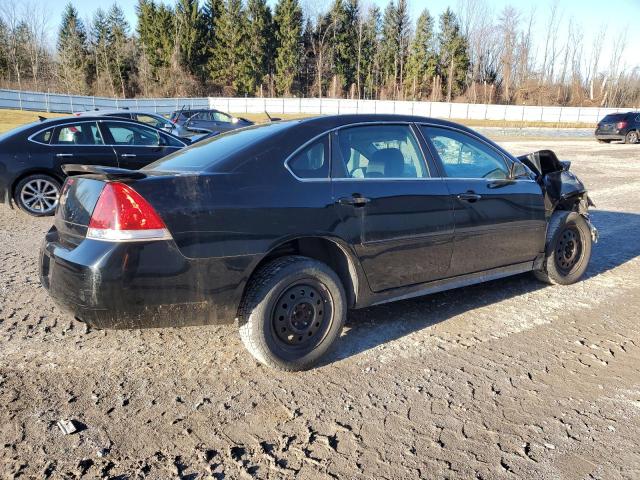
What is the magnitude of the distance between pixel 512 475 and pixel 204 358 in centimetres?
208

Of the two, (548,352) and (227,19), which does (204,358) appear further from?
(227,19)

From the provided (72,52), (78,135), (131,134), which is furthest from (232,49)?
(78,135)

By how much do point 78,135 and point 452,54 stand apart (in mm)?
76449

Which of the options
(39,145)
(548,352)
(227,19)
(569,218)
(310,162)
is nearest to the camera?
(310,162)

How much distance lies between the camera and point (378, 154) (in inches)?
152

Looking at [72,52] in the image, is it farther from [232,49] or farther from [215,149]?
[215,149]

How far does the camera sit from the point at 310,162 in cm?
348

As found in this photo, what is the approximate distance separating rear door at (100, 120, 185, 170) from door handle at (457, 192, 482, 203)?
6406mm

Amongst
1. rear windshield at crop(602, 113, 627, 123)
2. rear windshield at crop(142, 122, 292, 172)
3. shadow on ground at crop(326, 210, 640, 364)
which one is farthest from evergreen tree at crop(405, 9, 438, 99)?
rear windshield at crop(142, 122, 292, 172)

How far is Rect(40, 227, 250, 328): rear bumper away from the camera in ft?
9.35

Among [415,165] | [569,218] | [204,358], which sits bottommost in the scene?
[204,358]

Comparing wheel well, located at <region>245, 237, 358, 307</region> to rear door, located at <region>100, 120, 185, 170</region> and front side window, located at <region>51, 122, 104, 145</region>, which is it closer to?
rear door, located at <region>100, 120, 185, 170</region>

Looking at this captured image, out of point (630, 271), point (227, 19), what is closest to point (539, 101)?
point (227, 19)

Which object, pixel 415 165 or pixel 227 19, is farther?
pixel 227 19
